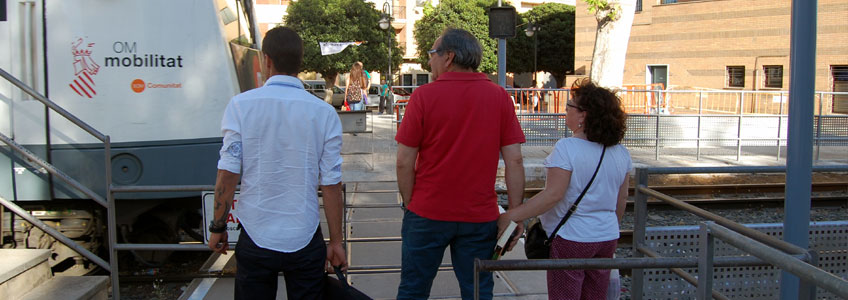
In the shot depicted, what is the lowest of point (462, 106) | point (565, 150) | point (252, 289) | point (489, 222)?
point (252, 289)

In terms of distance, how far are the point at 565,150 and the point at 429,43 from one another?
1782 inches

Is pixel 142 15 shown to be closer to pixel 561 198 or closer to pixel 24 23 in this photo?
pixel 24 23

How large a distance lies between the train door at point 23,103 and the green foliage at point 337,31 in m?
35.3

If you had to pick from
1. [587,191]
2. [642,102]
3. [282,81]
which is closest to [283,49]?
[282,81]

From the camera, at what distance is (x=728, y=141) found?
13.7 meters

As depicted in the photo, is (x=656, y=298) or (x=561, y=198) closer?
(x=561, y=198)

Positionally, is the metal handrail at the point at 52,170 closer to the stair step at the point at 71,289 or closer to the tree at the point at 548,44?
the stair step at the point at 71,289

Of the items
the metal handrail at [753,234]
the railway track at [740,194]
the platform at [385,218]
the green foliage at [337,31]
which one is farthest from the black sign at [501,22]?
the green foliage at [337,31]

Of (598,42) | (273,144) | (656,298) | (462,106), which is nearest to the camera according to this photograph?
(273,144)

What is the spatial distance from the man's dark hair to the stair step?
91.5 inches

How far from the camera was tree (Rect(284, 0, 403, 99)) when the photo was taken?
4050cm

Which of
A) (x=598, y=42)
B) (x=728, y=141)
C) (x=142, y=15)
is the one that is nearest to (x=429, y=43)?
(x=598, y=42)

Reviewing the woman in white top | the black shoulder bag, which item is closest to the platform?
the black shoulder bag

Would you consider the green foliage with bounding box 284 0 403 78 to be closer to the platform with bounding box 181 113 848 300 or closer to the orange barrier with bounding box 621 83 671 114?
the orange barrier with bounding box 621 83 671 114
